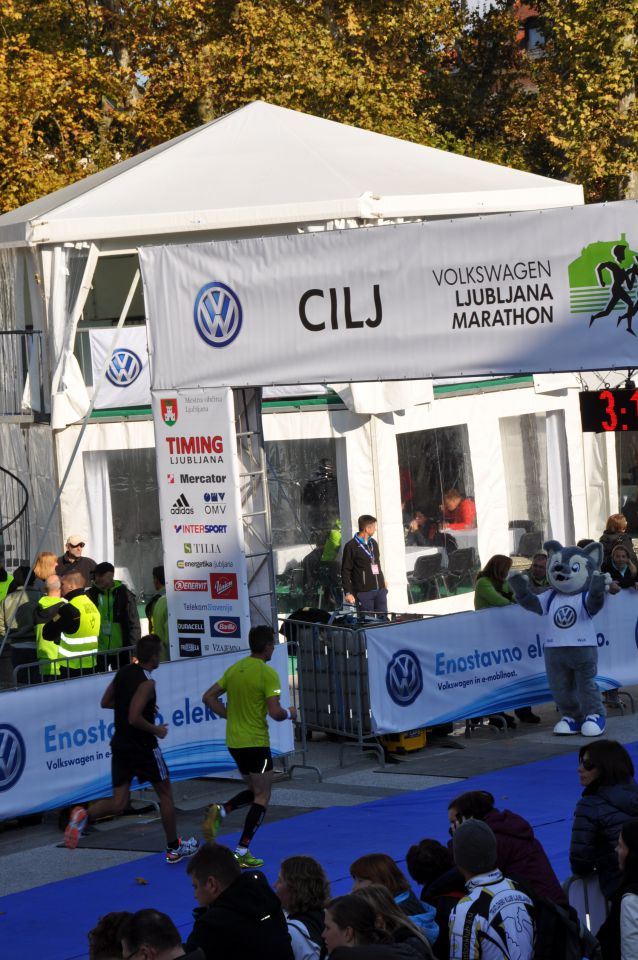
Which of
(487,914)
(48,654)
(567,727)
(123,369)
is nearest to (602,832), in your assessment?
(487,914)

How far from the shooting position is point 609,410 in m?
12.7

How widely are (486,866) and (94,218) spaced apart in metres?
13.4

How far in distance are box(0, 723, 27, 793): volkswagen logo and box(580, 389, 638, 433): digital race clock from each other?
522 centimetres

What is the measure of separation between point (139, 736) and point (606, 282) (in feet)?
15.5

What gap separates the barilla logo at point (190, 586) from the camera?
44.8 ft

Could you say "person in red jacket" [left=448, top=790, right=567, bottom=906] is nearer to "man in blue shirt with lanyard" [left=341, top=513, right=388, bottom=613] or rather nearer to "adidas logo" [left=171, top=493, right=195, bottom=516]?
"adidas logo" [left=171, top=493, right=195, bottom=516]

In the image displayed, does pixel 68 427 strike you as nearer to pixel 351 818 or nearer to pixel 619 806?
pixel 351 818

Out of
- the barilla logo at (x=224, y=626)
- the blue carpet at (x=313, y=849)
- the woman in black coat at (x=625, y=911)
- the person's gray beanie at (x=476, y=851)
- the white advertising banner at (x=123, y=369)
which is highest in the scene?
the white advertising banner at (x=123, y=369)

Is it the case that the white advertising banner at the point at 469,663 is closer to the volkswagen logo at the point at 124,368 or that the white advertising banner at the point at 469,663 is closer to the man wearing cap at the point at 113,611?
the man wearing cap at the point at 113,611

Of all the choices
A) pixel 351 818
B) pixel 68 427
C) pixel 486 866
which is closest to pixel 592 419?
pixel 351 818

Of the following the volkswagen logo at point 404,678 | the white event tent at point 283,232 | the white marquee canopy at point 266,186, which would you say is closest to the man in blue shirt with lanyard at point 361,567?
the white event tent at point 283,232

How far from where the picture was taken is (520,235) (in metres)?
11.6

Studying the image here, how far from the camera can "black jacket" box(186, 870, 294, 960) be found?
6406 mm

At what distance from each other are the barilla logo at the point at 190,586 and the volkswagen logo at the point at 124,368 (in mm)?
7569
